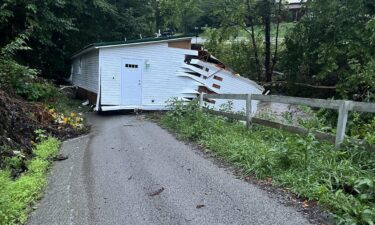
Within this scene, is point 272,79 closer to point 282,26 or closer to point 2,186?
point 282,26

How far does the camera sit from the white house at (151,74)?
15.8m

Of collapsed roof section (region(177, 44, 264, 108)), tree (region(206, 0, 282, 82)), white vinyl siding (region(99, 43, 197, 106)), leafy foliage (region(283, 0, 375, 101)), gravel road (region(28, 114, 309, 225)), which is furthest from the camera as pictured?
tree (region(206, 0, 282, 82))

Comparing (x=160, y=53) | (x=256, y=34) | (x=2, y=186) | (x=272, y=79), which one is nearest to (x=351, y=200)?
(x=2, y=186)

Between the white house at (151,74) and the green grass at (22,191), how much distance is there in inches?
330

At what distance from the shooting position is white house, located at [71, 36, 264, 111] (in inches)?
620

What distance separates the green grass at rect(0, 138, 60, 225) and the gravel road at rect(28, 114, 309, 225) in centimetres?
15

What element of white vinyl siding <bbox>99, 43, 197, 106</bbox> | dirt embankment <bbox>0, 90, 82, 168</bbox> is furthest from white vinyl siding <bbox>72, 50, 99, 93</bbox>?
dirt embankment <bbox>0, 90, 82, 168</bbox>

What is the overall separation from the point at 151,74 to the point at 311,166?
11905mm

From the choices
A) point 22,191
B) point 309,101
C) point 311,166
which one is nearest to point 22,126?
point 22,191

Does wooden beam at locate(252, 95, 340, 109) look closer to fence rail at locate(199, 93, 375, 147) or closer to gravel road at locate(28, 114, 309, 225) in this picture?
fence rail at locate(199, 93, 375, 147)

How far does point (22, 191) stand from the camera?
5461 millimetres

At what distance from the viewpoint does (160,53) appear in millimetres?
16688

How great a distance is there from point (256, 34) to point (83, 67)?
12269 mm

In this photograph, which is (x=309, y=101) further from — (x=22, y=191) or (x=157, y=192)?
(x=22, y=191)
